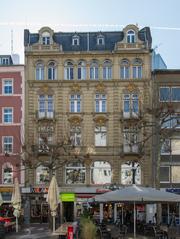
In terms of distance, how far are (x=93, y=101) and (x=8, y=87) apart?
8381 mm

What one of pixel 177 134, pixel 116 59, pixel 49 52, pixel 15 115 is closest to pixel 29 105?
pixel 15 115

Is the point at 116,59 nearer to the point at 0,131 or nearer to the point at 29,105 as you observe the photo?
the point at 29,105

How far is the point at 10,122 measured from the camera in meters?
55.2

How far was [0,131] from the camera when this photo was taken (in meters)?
55.3

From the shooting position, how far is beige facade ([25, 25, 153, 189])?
5362cm

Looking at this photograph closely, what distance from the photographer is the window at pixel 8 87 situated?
55375 mm

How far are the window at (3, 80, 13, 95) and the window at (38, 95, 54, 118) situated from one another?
9.88 feet

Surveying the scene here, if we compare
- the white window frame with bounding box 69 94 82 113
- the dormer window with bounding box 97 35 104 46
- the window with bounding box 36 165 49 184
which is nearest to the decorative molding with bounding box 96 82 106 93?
the white window frame with bounding box 69 94 82 113

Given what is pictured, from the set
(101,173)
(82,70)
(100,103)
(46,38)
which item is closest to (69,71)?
(82,70)

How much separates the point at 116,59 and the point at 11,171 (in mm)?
14629

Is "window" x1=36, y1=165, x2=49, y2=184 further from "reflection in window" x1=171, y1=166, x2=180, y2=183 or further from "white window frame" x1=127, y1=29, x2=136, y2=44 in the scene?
"white window frame" x1=127, y1=29, x2=136, y2=44

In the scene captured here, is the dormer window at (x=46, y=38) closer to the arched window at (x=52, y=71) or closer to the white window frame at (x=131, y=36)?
the arched window at (x=52, y=71)

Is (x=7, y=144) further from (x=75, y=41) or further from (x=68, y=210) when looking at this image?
(x=75, y=41)

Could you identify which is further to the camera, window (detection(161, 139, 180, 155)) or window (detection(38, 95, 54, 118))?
window (detection(38, 95, 54, 118))
